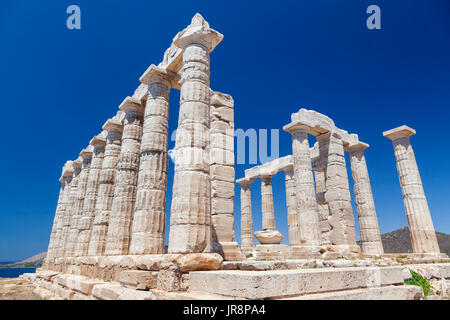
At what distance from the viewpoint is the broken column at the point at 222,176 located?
9.62m

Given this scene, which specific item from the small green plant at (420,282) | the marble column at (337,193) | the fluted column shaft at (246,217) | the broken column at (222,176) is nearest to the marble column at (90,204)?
the broken column at (222,176)

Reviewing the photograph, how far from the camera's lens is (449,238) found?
5509 cm

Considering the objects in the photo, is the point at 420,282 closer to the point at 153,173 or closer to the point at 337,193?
the point at 337,193

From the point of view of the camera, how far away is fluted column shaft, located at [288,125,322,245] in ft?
49.7

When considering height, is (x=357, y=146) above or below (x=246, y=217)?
above

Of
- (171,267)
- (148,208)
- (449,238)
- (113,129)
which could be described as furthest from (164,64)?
(449,238)

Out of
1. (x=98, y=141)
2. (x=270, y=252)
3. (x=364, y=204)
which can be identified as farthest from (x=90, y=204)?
(x=364, y=204)

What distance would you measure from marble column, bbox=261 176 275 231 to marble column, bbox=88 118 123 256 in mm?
13403

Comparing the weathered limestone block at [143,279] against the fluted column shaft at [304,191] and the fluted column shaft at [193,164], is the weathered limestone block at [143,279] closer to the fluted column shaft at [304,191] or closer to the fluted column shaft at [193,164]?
the fluted column shaft at [193,164]

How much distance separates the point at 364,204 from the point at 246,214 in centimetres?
1029

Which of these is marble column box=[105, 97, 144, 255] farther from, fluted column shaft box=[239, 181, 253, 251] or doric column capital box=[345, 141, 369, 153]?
doric column capital box=[345, 141, 369, 153]

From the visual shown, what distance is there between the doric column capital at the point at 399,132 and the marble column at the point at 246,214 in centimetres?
1198

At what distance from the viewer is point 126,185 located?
12195 millimetres
